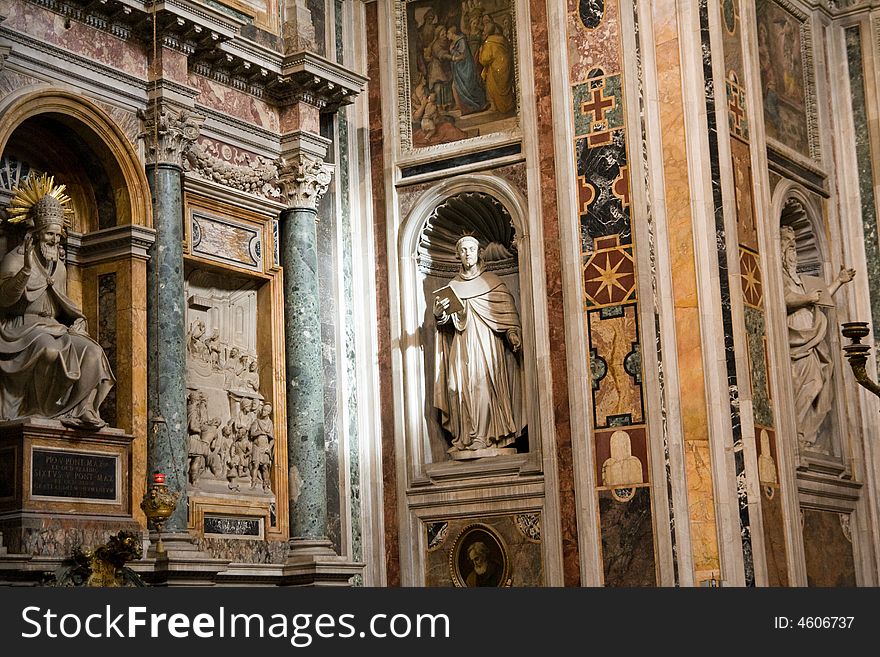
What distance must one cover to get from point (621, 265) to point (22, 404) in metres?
5.81

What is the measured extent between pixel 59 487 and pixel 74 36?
3840 millimetres

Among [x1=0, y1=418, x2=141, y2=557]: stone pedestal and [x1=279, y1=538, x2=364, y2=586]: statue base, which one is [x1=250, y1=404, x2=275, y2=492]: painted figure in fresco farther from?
[x1=0, y1=418, x2=141, y2=557]: stone pedestal

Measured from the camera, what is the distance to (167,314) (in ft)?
42.8

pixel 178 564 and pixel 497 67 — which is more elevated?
pixel 497 67

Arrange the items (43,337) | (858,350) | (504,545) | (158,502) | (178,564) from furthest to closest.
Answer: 1. (504,545)
2. (178,564)
3. (43,337)
4. (158,502)
5. (858,350)

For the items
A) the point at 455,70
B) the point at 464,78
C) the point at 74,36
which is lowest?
the point at 74,36

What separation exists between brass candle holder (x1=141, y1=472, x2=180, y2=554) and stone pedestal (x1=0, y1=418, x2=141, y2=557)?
2.14ft

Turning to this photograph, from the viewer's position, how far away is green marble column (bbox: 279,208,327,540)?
14305mm

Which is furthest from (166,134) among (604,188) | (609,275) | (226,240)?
(609,275)

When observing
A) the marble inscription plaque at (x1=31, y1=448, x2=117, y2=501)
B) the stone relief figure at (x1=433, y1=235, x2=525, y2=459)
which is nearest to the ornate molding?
the stone relief figure at (x1=433, y1=235, x2=525, y2=459)

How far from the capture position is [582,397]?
1459 centimetres

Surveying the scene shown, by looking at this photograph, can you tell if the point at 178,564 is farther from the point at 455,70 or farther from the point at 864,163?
the point at 864,163

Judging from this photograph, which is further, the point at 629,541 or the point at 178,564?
the point at 629,541

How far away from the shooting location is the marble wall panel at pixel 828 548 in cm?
1581
